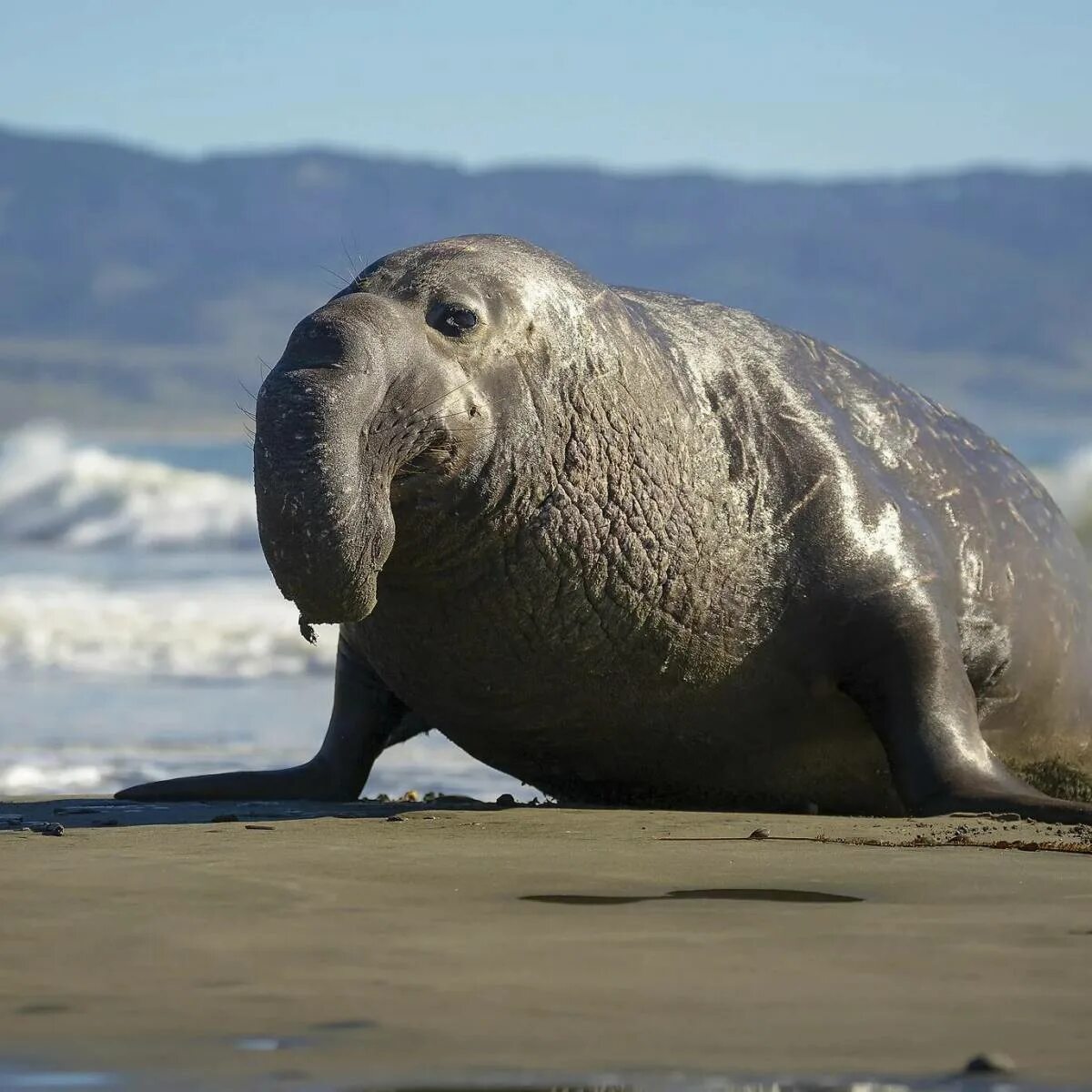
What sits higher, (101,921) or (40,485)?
(40,485)

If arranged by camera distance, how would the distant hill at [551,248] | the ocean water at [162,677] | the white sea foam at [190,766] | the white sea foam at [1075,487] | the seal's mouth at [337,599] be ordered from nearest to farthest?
the seal's mouth at [337,599] → the white sea foam at [190,766] → the ocean water at [162,677] → the white sea foam at [1075,487] → the distant hill at [551,248]

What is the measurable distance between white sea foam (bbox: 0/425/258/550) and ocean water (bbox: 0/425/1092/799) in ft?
0.64

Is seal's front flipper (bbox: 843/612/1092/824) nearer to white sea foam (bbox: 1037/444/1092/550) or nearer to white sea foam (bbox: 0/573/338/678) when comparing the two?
white sea foam (bbox: 0/573/338/678)

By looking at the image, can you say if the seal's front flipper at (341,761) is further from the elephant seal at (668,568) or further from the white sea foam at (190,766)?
the white sea foam at (190,766)

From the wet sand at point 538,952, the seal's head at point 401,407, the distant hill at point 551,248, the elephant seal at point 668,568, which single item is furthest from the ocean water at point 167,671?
the distant hill at point 551,248

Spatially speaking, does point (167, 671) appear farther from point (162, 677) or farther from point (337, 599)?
point (337, 599)

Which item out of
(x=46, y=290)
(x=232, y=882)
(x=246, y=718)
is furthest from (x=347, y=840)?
(x=46, y=290)

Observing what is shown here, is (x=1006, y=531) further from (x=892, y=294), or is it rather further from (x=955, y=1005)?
(x=892, y=294)

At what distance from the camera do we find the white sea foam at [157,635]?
17.5 metres

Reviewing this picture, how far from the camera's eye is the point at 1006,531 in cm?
823

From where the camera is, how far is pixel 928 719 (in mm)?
7281

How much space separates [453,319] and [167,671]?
1072 cm

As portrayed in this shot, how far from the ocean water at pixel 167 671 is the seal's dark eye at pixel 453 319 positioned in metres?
3.55

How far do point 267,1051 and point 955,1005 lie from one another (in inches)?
44.2
